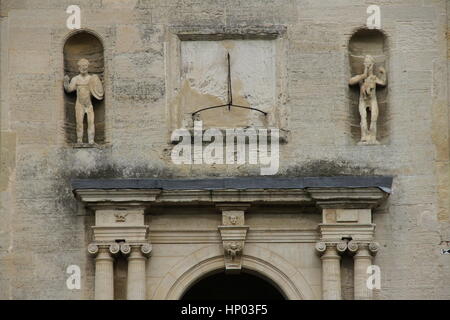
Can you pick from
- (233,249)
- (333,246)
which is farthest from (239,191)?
(333,246)

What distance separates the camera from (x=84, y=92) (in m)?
26.0

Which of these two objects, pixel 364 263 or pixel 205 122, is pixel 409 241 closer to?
pixel 364 263

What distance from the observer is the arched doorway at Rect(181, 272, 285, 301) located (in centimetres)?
3022

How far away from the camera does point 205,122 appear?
25.9 meters

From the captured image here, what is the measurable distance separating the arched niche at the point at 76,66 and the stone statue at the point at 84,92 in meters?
0.10

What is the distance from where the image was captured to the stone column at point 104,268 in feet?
82.5

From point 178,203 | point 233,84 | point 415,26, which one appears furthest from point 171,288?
point 415,26

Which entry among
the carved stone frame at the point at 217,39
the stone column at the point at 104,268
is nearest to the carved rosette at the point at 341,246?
the carved stone frame at the point at 217,39

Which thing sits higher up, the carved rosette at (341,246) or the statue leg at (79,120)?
the statue leg at (79,120)

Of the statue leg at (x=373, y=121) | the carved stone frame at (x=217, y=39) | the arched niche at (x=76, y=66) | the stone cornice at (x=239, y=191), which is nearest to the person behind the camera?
the stone cornice at (x=239, y=191)

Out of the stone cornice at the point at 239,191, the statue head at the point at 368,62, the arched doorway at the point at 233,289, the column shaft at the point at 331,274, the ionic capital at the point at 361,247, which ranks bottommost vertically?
the column shaft at the point at 331,274

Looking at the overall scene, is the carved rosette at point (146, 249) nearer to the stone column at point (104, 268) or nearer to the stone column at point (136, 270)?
the stone column at point (136, 270)

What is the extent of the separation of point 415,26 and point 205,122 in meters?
3.10

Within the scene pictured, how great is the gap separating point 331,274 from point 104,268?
9.63 ft
